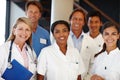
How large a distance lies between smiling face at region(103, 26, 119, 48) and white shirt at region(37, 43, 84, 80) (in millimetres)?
376

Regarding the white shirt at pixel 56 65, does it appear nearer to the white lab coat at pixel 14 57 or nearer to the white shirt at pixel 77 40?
the white lab coat at pixel 14 57

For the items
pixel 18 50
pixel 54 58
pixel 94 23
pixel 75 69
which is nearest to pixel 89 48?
pixel 94 23

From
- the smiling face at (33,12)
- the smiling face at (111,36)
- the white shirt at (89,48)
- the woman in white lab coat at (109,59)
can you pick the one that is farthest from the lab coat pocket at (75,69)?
the smiling face at (33,12)

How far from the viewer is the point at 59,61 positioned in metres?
2.50

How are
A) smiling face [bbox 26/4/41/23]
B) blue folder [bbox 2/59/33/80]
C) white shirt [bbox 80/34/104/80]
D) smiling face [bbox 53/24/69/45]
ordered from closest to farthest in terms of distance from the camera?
blue folder [bbox 2/59/33/80] < smiling face [bbox 53/24/69/45] < smiling face [bbox 26/4/41/23] < white shirt [bbox 80/34/104/80]

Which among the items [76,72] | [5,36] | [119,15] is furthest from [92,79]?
[119,15]

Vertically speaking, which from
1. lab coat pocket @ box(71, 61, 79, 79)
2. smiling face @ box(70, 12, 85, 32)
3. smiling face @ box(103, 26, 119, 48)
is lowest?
lab coat pocket @ box(71, 61, 79, 79)

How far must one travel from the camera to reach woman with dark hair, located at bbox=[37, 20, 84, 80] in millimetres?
2479

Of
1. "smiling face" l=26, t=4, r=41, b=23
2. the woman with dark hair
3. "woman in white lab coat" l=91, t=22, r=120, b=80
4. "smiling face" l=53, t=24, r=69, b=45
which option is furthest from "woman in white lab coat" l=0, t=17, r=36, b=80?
"woman in white lab coat" l=91, t=22, r=120, b=80

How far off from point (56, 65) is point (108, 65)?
494 mm

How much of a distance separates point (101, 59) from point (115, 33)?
0.96 ft

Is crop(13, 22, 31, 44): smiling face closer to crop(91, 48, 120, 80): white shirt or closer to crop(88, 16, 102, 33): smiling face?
crop(91, 48, 120, 80): white shirt

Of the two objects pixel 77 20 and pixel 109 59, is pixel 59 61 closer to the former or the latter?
pixel 109 59

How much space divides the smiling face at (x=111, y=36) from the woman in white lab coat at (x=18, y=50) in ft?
2.40
